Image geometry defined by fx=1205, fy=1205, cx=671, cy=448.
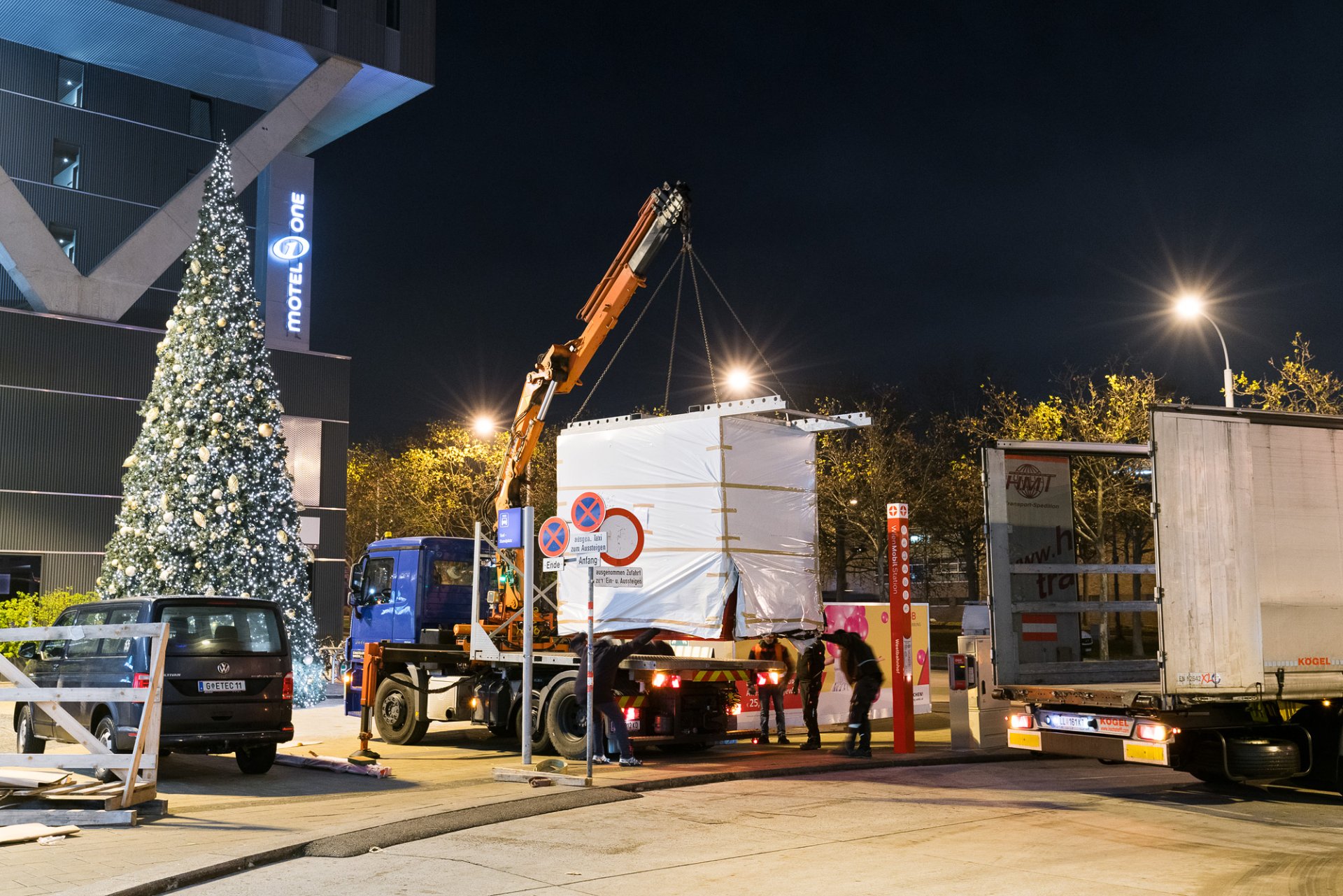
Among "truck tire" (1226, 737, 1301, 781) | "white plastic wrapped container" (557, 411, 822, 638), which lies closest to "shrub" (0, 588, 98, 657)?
"white plastic wrapped container" (557, 411, 822, 638)

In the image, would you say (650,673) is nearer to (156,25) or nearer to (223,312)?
(223,312)

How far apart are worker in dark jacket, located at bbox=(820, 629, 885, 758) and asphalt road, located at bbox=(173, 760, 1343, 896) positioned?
254cm

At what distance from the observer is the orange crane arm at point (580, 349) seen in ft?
51.1

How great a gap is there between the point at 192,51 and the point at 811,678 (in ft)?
93.8

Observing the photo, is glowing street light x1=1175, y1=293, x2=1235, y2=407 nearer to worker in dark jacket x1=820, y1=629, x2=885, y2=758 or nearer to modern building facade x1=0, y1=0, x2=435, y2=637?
worker in dark jacket x1=820, y1=629, x2=885, y2=758

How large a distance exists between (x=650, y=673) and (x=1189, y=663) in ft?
19.0

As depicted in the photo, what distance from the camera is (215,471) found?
20719mm

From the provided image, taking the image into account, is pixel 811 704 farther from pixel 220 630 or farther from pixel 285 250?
pixel 285 250

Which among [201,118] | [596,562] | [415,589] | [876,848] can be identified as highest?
[201,118]

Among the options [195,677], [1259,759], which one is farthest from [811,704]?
[195,677]

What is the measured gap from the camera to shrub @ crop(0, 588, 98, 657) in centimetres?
2517

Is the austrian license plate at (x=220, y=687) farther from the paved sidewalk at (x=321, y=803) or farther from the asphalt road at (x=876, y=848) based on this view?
the asphalt road at (x=876, y=848)

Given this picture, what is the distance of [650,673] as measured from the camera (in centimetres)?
1321

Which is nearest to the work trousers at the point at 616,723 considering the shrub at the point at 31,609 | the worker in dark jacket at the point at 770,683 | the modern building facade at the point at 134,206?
Result: the worker in dark jacket at the point at 770,683
